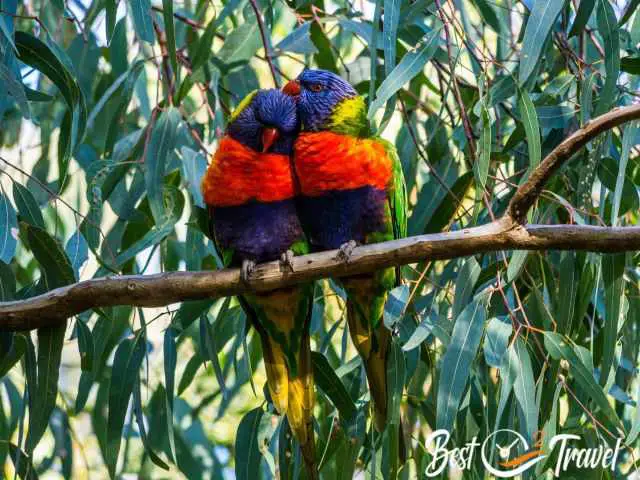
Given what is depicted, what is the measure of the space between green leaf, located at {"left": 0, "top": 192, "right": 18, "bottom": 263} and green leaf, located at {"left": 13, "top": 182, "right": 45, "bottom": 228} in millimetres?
58

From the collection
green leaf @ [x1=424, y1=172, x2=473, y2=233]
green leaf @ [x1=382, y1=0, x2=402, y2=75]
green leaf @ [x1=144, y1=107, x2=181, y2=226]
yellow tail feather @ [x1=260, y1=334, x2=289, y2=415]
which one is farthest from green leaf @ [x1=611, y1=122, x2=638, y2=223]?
green leaf @ [x1=144, y1=107, x2=181, y2=226]

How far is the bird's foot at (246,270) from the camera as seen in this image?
1781 millimetres

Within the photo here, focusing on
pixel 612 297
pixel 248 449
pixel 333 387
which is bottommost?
pixel 248 449

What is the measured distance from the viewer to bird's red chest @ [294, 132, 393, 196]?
2033 mm

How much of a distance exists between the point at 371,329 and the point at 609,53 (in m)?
0.81

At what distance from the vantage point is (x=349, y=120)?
2107 millimetres

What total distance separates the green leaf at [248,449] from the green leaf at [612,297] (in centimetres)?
76

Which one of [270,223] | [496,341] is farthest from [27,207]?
[496,341]

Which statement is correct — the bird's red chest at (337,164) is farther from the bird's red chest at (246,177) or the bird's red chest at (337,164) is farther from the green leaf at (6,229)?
the green leaf at (6,229)

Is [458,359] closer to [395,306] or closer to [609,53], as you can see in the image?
[395,306]

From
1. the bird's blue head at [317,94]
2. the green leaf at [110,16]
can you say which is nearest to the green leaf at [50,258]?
the green leaf at [110,16]

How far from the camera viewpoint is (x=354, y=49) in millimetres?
3377

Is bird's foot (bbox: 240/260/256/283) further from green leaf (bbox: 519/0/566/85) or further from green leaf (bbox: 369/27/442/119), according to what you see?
green leaf (bbox: 519/0/566/85)

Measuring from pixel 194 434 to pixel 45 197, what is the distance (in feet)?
3.02
